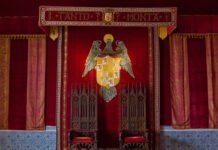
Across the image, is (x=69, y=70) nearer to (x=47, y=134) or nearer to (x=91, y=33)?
(x=91, y=33)

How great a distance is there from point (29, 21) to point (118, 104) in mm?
2534

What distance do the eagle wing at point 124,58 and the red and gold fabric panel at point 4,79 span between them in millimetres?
2311

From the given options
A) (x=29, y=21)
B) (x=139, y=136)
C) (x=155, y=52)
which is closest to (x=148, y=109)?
(x=139, y=136)

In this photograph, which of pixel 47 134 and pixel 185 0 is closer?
pixel 185 0

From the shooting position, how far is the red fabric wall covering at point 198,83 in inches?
254

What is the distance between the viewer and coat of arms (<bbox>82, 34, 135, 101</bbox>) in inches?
257

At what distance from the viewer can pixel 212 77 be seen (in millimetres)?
6496

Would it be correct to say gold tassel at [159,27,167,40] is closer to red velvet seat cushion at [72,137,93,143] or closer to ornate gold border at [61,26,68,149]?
ornate gold border at [61,26,68,149]

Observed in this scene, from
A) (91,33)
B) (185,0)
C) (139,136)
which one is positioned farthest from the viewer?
(91,33)

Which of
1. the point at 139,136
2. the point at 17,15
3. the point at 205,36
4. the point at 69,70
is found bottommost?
the point at 139,136

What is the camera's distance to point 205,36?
258 inches

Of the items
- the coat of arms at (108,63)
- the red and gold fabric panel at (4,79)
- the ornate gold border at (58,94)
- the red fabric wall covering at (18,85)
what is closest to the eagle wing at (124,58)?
the coat of arms at (108,63)

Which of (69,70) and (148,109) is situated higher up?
(69,70)

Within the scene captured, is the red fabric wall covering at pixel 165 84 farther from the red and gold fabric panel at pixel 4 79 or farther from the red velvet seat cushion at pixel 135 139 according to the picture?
the red and gold fabric panel at pixel 4 79
